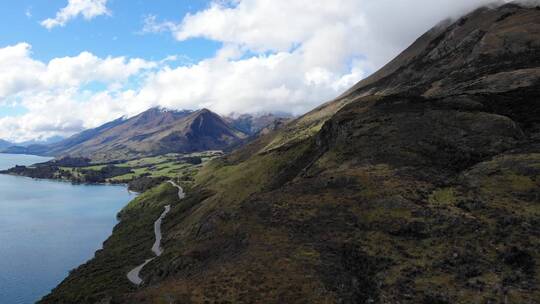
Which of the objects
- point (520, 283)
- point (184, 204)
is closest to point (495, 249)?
point (520, 283)

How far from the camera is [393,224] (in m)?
55.8

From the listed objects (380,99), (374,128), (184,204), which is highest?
(380,99)

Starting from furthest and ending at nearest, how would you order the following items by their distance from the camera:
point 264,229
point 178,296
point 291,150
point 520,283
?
point 291,150 < point 264,229 < point 178,296 < point 520,283

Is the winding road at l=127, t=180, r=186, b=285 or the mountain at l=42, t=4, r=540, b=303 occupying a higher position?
the mountain at l=42, t=4, r=540, b=303

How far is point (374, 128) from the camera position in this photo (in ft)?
327

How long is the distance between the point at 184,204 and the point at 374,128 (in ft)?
328

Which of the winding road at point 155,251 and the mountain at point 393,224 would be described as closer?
the mountain at point 393,224

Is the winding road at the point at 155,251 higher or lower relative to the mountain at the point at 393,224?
lower

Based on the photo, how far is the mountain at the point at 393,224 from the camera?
142 ft

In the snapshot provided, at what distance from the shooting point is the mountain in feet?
142

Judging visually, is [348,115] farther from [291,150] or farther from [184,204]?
[184,204]

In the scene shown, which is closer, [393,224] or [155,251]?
[393,224]

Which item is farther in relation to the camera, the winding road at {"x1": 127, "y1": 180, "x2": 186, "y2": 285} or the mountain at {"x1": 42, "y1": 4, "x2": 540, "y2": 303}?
the winding road at {"x1": 127, "y1": 180, "x2": 186, "y2": 285}

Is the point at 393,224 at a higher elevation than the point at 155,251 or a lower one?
higher
